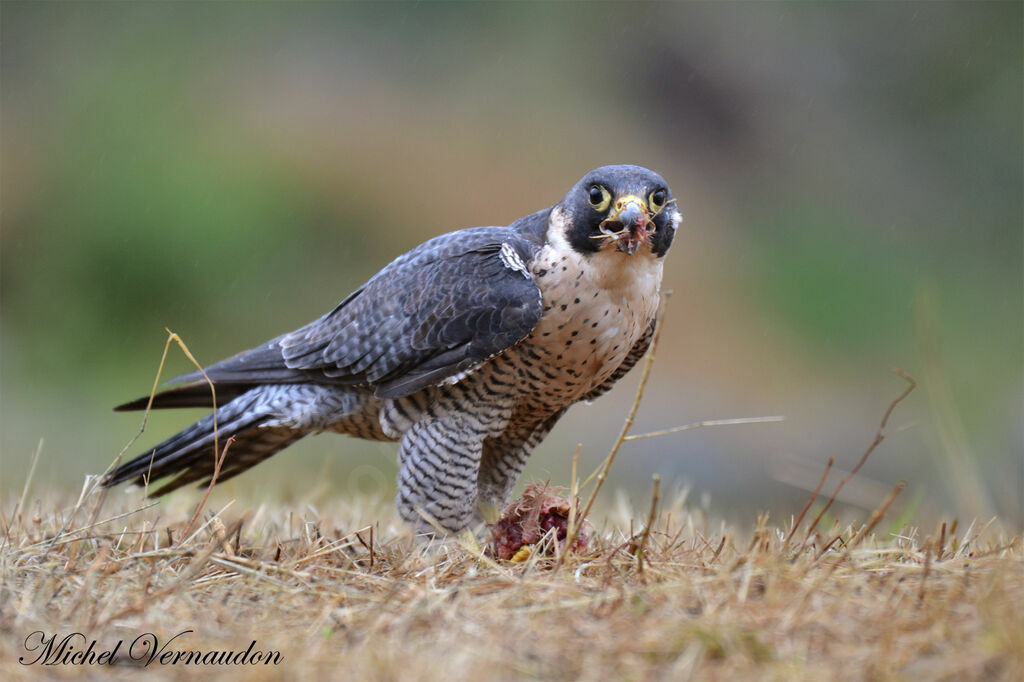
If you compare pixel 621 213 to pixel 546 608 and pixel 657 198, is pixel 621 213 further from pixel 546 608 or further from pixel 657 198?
pixel 546 608

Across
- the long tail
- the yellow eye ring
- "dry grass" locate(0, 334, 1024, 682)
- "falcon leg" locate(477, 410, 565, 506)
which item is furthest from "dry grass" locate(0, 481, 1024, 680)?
the yellow eye ring

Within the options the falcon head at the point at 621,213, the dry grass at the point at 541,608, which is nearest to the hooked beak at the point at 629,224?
the falcon head at the point at 621,213

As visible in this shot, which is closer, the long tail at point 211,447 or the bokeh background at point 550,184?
the long tail at point 211,447

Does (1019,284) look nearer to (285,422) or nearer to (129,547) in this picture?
(285,422)

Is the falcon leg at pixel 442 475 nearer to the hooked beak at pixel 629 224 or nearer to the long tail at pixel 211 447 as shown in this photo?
the long tail at pixel 211 447

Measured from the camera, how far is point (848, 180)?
1179 centimetres

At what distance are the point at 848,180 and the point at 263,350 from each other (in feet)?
30.6

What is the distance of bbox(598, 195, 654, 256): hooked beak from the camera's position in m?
3.27

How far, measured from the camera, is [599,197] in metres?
3.43

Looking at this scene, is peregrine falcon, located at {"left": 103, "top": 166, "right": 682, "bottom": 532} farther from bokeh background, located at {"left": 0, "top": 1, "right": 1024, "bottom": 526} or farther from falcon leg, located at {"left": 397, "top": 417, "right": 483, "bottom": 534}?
bokeh background, located at {"left": 0, "top": 1, "right": 1024, "bottom": 526}

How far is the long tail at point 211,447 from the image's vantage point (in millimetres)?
4074

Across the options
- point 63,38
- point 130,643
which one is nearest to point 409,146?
point 63,38

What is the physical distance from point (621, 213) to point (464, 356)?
31.0 inches
